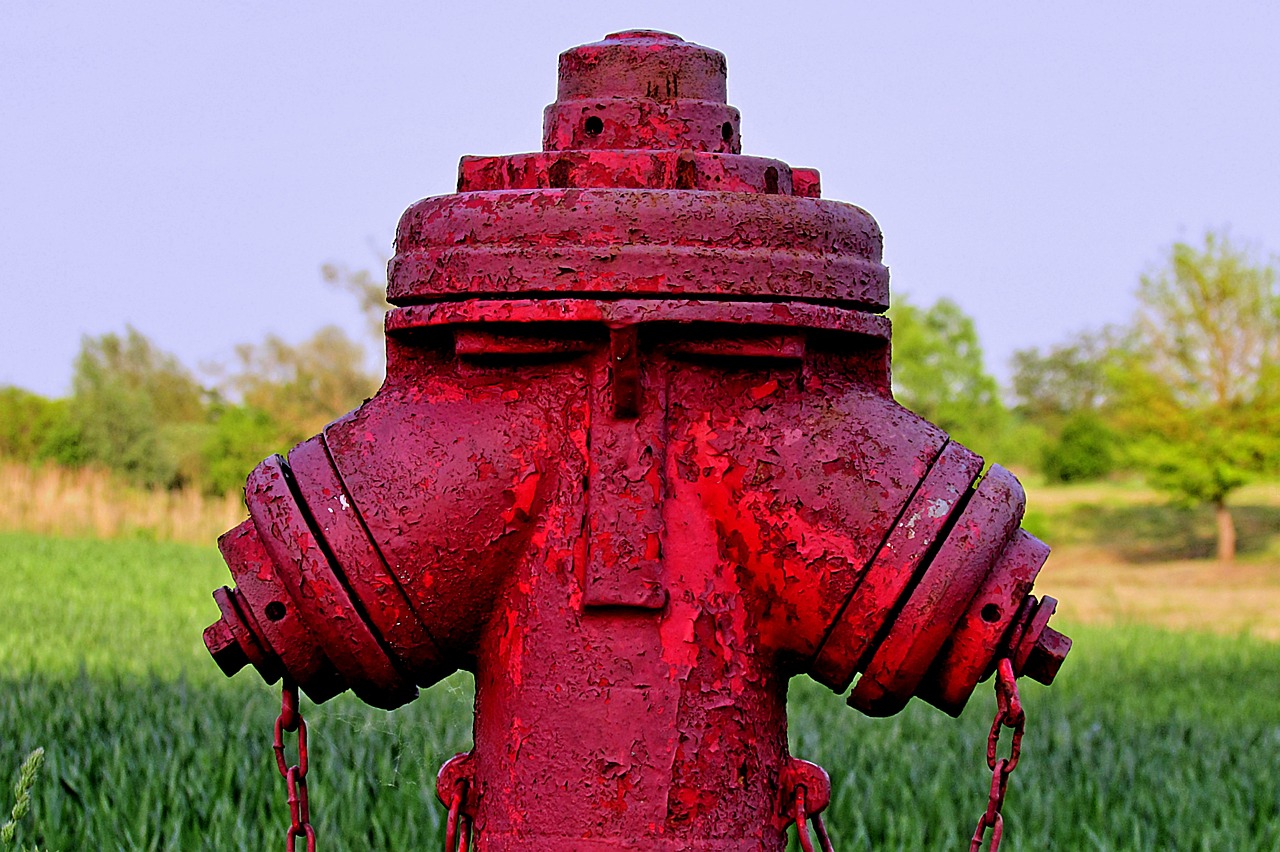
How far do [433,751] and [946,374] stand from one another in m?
26.7

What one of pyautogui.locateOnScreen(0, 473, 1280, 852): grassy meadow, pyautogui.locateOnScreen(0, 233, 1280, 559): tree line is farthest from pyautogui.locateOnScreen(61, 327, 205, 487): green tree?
pyautogui.locateOnScreen(0, 473, 1280, 852): grassy meadow

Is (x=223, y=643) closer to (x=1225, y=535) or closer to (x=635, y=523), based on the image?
(x=635, y=523)

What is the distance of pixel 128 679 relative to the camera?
5480 mm

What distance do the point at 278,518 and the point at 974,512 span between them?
893 millimetres

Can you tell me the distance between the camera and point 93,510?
1439 cm

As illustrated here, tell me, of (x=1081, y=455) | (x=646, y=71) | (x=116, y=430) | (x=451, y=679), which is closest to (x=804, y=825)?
(x=646, y=71)

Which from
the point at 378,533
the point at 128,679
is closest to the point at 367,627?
Answer: the point at 378,533

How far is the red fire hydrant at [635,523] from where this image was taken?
1.74m

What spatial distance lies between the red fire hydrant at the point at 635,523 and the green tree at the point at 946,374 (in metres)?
25.1

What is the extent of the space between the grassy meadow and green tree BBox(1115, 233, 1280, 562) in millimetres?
12670

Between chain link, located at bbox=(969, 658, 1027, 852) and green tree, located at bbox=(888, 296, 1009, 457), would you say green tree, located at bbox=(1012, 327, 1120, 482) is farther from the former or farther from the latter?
chain link, located at bbox=(969, 658, 1027, 852)

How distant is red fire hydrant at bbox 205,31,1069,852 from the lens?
1740mm

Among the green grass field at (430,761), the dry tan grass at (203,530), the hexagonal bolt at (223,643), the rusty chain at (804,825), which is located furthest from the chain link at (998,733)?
the dry tan grass at (203,530)

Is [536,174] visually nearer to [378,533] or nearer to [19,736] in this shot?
[378,533]
